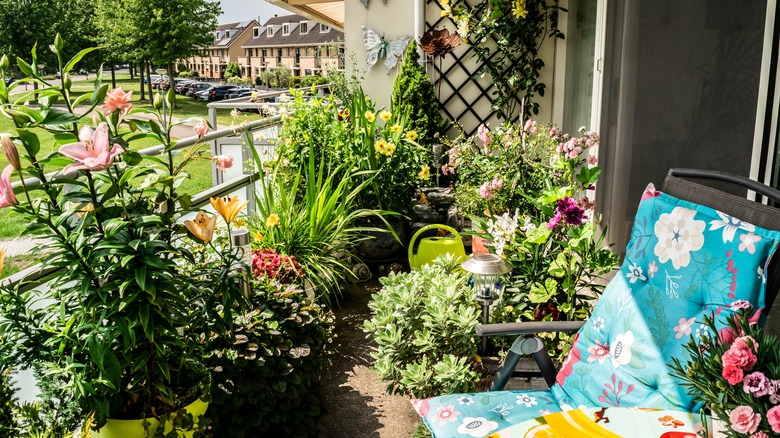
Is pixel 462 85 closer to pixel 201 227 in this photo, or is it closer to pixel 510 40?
pixel 510 40

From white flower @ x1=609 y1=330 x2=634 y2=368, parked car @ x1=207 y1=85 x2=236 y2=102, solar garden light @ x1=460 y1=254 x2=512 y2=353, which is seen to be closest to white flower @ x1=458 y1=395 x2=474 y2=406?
white flower @ x1=609 y1=330 x2=634 y2=368

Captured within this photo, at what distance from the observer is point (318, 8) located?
31.8ft

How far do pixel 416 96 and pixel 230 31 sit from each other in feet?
231

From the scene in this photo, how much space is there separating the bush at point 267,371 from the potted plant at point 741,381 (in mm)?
1464

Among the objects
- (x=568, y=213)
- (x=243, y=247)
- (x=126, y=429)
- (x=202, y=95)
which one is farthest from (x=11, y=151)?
(x=202, y=95)

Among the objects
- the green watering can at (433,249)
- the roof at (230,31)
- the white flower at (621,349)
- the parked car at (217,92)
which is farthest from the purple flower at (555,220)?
the roof at (230,31)

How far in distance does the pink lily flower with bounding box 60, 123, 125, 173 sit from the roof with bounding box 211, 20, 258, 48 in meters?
72.2

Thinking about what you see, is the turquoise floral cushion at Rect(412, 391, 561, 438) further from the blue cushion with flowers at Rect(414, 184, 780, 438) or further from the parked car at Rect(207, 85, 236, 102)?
the parked car at Rect(207, 85, 236, 102)

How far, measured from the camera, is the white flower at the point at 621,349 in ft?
6.28

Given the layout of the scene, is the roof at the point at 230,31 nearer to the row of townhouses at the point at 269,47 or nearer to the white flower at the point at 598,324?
the row of townhouses at the point at 269,47

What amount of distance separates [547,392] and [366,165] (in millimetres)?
2629

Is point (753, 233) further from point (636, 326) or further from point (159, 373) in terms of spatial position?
point (159, 373)

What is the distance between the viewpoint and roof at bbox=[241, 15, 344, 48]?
5544cm

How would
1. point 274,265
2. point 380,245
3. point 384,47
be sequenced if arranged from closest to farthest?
point 274,265, point 380,245, point 384,47
